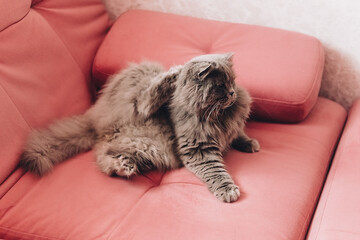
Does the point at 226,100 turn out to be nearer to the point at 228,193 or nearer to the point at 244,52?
the point at 228,193

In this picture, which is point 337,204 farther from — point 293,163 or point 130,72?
point 130,72

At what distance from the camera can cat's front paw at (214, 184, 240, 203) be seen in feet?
4.13

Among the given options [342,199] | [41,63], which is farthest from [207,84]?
[41,63]

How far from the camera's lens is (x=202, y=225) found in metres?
1.18

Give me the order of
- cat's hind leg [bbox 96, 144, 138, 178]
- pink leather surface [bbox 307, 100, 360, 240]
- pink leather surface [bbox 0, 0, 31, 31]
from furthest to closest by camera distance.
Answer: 1. pink leather surface [bbox 0, 0, 31, 31]
2. cat's hind leg [bbox 96, 144, 138, 178]
3. pink leather surface [bbox 307, 100, 360, 240]

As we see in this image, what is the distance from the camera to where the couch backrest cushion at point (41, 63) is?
1.43 meters

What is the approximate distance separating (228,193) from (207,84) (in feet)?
1.16

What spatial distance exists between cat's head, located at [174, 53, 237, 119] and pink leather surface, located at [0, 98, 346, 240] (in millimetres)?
253

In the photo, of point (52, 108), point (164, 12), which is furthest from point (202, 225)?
point (164, 12)

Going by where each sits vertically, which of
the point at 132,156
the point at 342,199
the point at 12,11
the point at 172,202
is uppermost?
the point at 12,11

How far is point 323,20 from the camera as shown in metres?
1.72

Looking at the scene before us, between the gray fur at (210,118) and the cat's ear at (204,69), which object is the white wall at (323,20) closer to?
the gray fur at (210,118)

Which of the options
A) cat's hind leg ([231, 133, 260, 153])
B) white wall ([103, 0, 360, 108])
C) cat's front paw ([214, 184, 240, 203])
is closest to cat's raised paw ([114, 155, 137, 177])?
cat's front paw ([214, 184, 240, 203])

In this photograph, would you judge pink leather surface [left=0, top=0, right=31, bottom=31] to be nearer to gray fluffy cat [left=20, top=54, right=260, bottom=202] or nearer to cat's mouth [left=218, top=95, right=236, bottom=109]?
gray fluffy cat [left=20, top=54, right=260, bottom=202]
